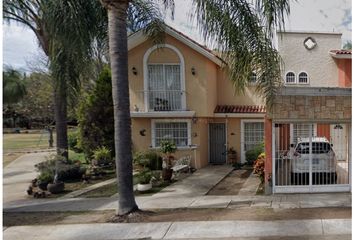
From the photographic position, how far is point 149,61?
1988 centimetres

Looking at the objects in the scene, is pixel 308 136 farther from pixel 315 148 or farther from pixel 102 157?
pixel 102 157

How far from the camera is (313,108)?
12156 millimetres

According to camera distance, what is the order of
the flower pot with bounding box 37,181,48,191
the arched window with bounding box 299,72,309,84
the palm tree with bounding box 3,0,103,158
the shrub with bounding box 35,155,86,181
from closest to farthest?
the palm tree with bounding box 3,0,103,158
the flower pot with bounding box 37,181,48,191
the shrub with bounding box 35,155,86,181
the arched window with bounding box 299,72,309,84

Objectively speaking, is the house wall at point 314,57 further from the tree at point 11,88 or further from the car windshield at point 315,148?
the tree at point 11,88

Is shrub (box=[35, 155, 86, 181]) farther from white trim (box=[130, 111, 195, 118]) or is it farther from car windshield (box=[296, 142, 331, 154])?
car windshield (box=[296, 142, 331, 154])

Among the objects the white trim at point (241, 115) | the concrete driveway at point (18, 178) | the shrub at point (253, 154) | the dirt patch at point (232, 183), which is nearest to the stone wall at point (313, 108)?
the dirt patch at point (232, 183)

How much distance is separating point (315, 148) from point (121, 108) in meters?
6.81

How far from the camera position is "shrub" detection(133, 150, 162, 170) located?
61.3 ft

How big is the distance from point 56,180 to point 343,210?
10820 mm

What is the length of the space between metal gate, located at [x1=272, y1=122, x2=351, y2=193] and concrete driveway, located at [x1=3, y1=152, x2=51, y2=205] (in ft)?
31.5

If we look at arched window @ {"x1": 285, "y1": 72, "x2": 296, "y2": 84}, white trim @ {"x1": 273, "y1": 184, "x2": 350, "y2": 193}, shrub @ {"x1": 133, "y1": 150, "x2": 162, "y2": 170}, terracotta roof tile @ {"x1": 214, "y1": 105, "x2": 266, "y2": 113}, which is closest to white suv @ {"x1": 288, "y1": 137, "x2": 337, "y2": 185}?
white trim @ {"x1": 273, "y1": 184, "x2": 350, "y2": 193}

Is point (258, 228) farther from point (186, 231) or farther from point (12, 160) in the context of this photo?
point (12, 160)

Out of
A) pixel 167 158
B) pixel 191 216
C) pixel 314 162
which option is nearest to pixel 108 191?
pixel 167 158

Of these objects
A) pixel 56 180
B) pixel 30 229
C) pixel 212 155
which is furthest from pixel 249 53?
pixel 212 155
